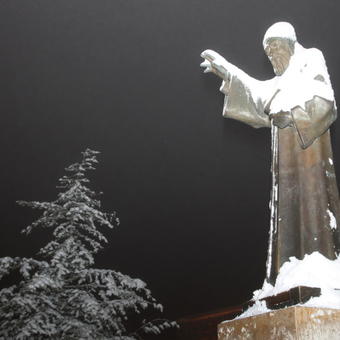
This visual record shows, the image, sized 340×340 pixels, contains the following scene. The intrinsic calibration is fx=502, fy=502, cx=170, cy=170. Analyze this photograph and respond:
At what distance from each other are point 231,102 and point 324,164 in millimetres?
1014

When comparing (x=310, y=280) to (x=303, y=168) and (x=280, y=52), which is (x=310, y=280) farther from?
(x=280, y=52)

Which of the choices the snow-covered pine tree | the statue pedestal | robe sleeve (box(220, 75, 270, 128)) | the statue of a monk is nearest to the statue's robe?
the statue of a monk

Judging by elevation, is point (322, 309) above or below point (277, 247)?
below

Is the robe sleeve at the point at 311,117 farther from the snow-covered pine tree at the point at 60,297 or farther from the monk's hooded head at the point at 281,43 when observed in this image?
the snow-covered pine tree at the point at 60,297

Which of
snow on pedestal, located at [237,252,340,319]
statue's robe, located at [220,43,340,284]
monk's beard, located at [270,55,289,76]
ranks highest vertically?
monk's beard, located at [270,55,289,76]

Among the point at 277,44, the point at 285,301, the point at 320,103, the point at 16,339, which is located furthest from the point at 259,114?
the point at 16,339

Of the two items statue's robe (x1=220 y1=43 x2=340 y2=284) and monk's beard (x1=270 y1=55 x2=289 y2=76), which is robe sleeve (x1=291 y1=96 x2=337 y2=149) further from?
monk's beard (x1=270 y1=55 x2=289 y2=76)

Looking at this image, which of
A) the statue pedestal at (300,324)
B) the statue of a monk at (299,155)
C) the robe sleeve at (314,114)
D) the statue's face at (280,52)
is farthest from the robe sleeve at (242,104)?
the statue pedestal at (300,324)

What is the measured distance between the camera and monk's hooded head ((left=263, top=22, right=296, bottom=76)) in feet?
11.8

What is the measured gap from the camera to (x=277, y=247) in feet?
10.8

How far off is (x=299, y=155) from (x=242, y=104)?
0.78 m

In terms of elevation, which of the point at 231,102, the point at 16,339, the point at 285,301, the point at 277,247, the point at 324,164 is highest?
the point at 231,102

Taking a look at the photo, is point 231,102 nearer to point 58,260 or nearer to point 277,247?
point 277,247

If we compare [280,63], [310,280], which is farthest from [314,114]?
[310,280]
